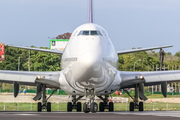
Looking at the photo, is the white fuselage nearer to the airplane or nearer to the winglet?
the airplane

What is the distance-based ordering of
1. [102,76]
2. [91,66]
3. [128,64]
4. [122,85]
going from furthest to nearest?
[128,64], [122,85], [102,76], [91,66]

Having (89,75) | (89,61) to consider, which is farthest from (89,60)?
(89,75)

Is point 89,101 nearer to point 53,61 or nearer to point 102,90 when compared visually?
point 102,90

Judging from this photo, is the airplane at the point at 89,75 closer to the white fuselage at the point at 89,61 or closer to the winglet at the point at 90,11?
the white fuselage at the point at 89,61

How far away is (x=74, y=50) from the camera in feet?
78.6

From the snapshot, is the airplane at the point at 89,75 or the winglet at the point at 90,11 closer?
the airplane at the point at 89,75

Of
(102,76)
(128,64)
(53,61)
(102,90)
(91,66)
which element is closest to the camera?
(91,66)

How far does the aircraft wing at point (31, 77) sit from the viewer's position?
2775 cm

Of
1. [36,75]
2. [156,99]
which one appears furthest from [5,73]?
[156,99]

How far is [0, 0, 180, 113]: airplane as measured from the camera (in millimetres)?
22734

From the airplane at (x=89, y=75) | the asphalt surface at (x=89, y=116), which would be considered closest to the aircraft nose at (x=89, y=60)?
the airplane at (x=89, y=75)

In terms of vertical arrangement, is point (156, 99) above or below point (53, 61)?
below

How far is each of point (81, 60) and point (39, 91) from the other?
319 inches

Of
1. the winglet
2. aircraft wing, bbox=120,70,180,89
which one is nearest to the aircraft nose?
aircraft wing, bbox=120,70,180,89
